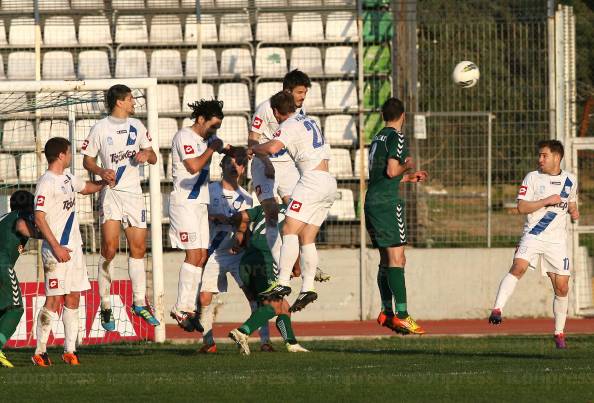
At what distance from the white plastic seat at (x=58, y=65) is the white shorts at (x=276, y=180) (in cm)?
727

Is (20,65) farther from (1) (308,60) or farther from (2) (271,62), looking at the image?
(1) (308,60)

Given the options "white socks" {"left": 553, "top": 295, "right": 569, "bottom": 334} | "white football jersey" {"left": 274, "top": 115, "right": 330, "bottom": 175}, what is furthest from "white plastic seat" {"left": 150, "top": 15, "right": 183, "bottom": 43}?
"white socks" {"left": 553, "top": 295, "right": 569, "bottom": 334}

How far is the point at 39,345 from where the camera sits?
1062cm

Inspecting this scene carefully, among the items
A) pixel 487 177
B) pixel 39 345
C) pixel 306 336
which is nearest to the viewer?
pixel 39 345

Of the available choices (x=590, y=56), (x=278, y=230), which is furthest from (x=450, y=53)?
(x=590, y=56)

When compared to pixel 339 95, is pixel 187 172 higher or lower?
lower

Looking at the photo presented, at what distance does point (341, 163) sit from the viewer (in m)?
17.6

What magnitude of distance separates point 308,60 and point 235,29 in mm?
1475

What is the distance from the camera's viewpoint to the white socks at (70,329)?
10750 mm

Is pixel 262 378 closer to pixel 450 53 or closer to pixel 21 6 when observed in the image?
pixel 450 53

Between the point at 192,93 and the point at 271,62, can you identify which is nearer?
the point at 192,93

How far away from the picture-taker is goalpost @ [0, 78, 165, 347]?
1394 centimetres

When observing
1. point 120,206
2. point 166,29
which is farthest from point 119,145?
point 166,29

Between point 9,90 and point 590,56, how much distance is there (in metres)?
14.9
